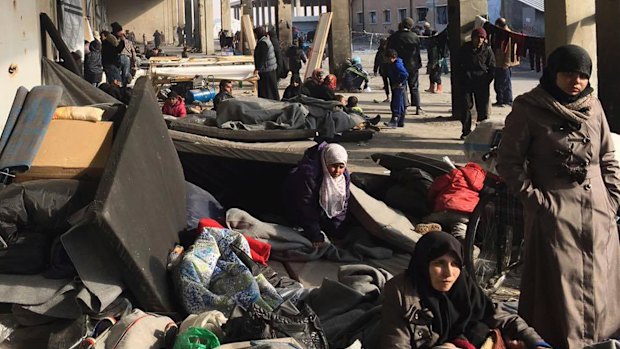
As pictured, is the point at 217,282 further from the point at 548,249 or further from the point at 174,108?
the point at 174,108

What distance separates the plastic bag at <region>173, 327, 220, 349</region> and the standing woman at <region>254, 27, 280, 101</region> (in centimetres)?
1208

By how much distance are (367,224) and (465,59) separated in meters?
6.00

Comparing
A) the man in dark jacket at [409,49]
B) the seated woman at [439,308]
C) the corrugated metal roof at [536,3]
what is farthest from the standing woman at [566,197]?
the corrugated metal roof at [536,3]

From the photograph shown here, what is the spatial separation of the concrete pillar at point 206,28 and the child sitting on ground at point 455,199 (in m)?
34.0

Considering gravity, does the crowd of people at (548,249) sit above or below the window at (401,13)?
below

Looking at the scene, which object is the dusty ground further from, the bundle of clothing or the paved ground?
the bundle of clothing

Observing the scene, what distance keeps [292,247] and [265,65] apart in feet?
33.4

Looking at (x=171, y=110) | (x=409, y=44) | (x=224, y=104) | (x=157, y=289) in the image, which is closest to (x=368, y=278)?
(x=157, y=289)

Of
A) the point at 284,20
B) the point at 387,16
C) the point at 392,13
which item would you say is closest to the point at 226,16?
the point at 392,13

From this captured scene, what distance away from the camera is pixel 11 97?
8.47m

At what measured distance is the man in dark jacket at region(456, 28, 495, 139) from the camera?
12141mm

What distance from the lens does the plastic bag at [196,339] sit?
4.24 m

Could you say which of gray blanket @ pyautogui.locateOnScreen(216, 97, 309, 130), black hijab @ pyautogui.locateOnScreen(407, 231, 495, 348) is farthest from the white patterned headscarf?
gray blanket @ pyautogui.locateOnScreen(216, 97, 309, 130)

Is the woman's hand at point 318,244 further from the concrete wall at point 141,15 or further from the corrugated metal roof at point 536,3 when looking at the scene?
the concrete wall at point 141,15
